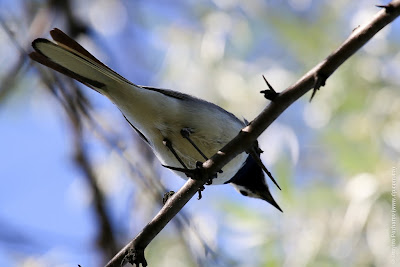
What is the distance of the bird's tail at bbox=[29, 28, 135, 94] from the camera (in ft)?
7.12

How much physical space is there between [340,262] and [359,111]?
1269mm

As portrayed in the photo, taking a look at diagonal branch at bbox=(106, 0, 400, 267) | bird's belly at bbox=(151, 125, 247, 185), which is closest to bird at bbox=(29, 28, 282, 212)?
bird's belly at bbox=(151, 125, 247, 185)

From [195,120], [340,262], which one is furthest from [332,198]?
[195,120]

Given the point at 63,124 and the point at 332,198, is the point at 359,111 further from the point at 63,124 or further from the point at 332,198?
the point at 63,124

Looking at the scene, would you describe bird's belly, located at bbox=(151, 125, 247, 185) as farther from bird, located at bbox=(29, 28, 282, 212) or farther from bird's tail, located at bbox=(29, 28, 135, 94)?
bird's tail, located at bbox=(29, 28, 135, 94)

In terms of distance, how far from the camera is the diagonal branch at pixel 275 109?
58.1 inches

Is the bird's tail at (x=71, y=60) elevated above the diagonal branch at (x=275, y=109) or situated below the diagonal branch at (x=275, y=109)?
above

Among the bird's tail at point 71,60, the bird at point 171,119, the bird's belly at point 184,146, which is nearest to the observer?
the bird's tail at point 71,60

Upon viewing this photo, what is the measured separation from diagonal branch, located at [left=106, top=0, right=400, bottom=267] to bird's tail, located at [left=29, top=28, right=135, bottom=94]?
77 centimetres

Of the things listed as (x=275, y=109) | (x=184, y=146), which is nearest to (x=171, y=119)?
(x=184, y=146)

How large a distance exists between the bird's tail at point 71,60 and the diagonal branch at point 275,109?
0.77 metres

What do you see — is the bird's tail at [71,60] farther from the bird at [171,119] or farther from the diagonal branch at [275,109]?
the diagonal branch at [275,109]

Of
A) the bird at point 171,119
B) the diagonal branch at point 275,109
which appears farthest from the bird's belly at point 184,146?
the diagonal branch at point 275,109

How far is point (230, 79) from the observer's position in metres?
4.74
